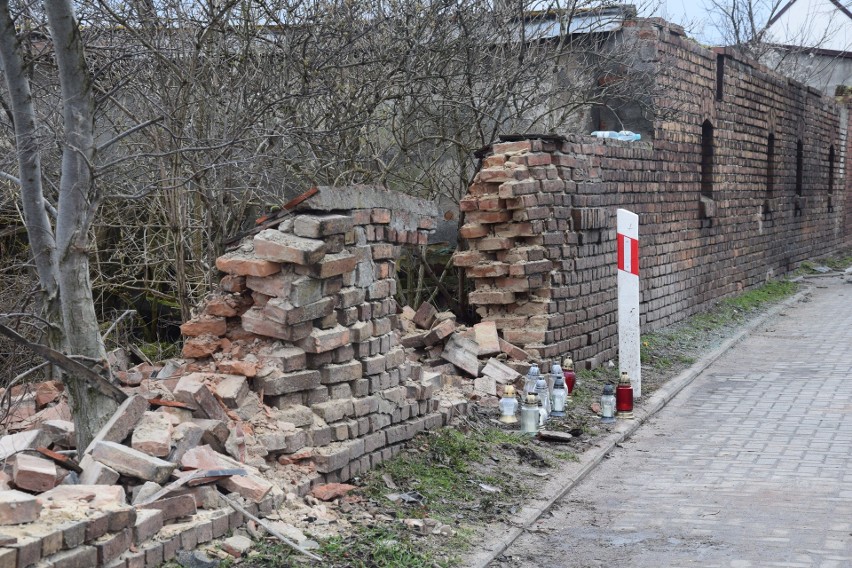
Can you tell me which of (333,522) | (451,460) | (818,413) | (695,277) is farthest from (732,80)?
(333,522)

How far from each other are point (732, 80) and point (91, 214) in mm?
13056

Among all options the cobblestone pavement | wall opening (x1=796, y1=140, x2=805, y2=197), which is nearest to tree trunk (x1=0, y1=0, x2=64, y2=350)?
the cobblestone pavement

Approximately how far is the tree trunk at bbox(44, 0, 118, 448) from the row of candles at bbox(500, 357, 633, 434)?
3.62 meters

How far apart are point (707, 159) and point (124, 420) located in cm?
1192

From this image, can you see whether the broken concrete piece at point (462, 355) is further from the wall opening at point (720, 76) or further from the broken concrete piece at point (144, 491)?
the wall opening at point (720, 76)

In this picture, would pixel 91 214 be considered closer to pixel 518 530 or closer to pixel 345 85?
pixel 518 530

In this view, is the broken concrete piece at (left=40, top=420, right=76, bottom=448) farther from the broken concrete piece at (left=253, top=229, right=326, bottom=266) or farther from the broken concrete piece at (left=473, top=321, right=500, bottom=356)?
the broken concrete piece at (left=473, top=321, right=500, bottom=356)

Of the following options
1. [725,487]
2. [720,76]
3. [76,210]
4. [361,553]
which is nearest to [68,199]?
[76,210]

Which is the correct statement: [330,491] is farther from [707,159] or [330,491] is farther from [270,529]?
[707,159]

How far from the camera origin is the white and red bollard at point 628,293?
9328mm

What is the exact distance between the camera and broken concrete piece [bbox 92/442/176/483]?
4.64 metres

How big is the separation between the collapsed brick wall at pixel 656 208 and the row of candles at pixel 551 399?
774 millimetres

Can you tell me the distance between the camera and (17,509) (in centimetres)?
387

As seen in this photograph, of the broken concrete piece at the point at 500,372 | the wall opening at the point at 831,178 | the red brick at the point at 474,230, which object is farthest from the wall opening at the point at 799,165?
the broken concrete piece at the point at 500,372
